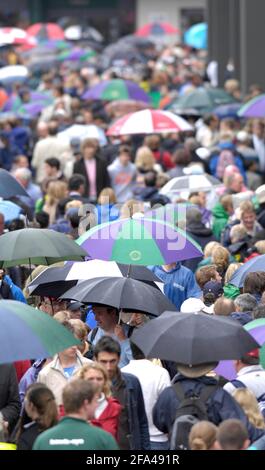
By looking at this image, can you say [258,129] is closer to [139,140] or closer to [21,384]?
[139,140]

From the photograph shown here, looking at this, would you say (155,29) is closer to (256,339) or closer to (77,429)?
(256,339)

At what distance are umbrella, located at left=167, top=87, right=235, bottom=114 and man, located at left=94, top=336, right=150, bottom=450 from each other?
1565 cm

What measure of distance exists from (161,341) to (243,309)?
76.7 inches

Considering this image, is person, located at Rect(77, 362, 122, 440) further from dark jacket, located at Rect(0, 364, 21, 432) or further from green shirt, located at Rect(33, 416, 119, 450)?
dark jacket, located at Rect(0, 364, 21, 432)

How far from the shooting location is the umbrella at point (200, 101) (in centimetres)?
2423

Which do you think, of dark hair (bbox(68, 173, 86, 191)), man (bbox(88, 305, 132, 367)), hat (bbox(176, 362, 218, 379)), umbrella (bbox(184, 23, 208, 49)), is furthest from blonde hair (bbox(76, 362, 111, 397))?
umbrella (bbox(184, 23, 208, 49))

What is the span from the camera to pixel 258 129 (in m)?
20.9

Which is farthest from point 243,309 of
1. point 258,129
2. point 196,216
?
point 258,129

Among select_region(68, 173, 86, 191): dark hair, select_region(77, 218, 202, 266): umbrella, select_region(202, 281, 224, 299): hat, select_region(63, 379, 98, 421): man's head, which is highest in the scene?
select_region(63, 379, 98, 421): man's head

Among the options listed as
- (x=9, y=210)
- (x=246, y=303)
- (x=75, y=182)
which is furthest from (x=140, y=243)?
(x=75, y=182)

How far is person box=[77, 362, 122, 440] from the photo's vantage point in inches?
322

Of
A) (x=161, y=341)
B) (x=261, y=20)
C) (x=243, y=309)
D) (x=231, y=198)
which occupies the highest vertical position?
(x=161, y=341)

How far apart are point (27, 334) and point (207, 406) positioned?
3.67ft

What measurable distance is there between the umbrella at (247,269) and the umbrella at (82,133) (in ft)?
34.6
